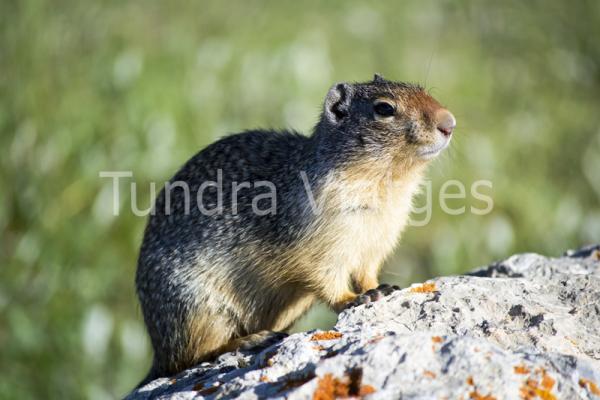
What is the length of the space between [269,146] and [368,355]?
9.56 ft

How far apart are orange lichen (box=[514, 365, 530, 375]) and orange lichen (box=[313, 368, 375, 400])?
56 centimetres

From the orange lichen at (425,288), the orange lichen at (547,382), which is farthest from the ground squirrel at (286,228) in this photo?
the orange lichen at (547,382)

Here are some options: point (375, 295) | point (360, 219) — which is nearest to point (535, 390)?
point (375, 295)

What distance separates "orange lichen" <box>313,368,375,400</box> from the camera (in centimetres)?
296

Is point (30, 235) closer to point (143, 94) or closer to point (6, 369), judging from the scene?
point (6, 369)

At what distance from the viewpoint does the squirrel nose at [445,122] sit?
5.03 meters

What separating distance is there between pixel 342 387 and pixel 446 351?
44 cm

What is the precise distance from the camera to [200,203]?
5410 millimetres

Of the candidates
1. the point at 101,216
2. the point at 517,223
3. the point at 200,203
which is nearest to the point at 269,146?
the point at 200,203

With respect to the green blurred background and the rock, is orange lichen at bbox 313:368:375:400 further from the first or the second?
the green blurred background

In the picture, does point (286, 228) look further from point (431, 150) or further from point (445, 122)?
point (445, 122)

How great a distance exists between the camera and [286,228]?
5258 millimetres

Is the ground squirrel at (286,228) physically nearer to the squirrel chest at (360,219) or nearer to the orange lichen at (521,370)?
the squirrel chest at (360,219)

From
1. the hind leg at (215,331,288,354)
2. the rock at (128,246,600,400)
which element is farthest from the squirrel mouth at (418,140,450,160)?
the hind leg at (215,331,288,354)
